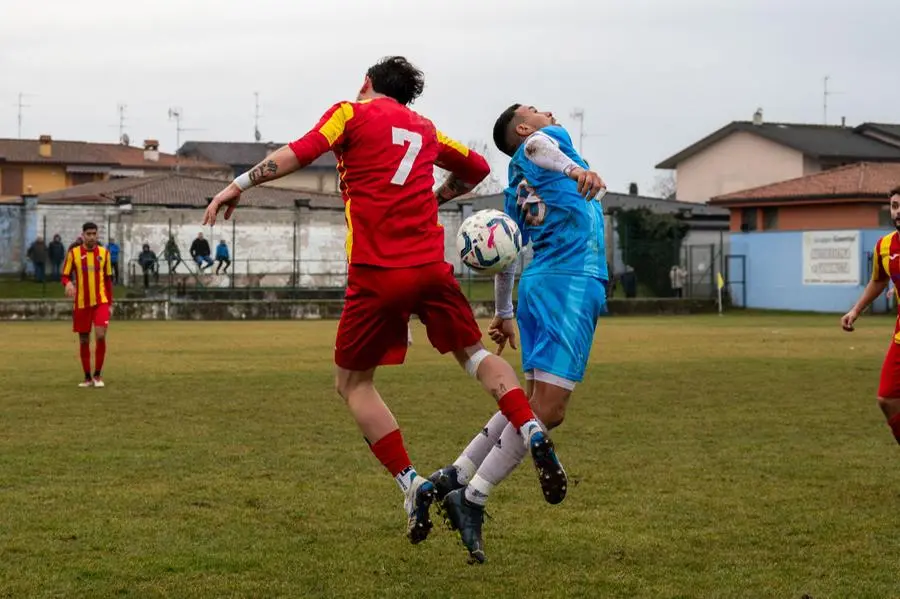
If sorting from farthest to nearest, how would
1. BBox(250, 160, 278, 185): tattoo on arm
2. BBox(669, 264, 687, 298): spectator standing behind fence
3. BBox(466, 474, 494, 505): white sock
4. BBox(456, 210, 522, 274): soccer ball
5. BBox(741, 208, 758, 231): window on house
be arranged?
BBox(741, 208, 758, 231): window on house → BBox(669, 264, 687, 298): spectator standing behind fence → BBox(456, 210, 522, 274): soccer ball → BBox(466, 474, 494, 505): white sock → BBox(250, 160, 278, 185): tattoo on arm

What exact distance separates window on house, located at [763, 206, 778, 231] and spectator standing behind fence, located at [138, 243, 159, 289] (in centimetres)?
2291

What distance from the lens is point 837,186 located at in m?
51.1

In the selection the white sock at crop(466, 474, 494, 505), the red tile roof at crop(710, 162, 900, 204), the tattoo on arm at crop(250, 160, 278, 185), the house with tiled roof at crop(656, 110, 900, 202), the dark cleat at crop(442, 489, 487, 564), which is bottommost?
the dark cleat at crop(442, 489, 487, 564)

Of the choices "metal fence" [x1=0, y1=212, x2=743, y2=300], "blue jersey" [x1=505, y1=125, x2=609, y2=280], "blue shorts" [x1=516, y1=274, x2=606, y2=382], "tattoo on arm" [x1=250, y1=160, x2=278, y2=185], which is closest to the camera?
"tattoo on arm" [x1=250, y1=160, x2=278, y2=185]

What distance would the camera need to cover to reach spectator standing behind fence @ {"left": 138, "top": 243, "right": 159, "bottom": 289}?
4656 centimetres

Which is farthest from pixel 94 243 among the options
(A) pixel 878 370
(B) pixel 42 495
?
(A) pixel 878 370

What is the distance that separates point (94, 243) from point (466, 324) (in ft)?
39.6

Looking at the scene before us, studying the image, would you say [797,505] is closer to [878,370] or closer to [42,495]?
[42,495]

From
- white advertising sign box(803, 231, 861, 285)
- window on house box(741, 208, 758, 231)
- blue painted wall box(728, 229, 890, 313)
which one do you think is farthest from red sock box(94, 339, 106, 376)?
window on house box(741, 208, 758, 231)

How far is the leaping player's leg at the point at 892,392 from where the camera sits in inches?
366

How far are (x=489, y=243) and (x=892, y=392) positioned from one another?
366cm

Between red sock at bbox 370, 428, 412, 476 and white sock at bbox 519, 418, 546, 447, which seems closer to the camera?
white sock at bbox 519, 418, 546, 447

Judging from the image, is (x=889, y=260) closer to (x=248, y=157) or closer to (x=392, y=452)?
(x=392, y=452)

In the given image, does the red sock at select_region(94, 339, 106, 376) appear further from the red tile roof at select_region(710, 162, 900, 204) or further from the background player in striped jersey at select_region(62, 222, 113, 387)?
the red tile roof at select_region(710, 162, 900, 204)
